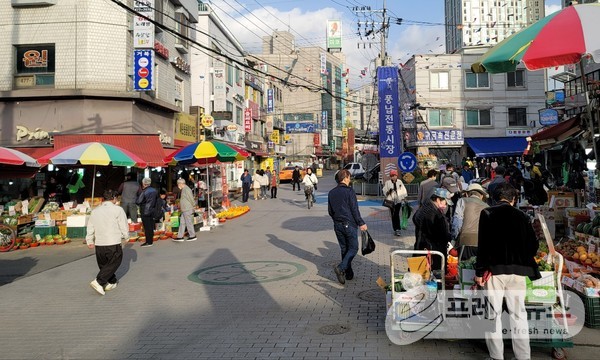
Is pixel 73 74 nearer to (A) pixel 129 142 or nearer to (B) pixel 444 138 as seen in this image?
(A) pixel 129 142

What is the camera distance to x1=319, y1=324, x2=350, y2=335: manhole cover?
5.32m

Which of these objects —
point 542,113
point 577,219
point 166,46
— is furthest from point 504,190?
point 166,46

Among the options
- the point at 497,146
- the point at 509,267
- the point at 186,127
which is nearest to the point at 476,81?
the point at 497,146

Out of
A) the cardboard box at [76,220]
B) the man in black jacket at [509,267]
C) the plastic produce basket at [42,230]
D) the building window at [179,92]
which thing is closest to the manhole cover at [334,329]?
the man in black jacket at [509,267]

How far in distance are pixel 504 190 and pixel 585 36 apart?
1.98 m

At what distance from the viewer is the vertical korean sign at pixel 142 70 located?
1686cm

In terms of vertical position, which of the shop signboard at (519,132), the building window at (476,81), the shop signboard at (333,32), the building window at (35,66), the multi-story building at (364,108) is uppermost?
the shop signboard at (333,32)

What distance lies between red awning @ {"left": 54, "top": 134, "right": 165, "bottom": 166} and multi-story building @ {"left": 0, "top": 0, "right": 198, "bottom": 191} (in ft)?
0.11

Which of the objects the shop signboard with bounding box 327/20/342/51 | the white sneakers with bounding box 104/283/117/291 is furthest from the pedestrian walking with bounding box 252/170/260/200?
the shop signboard with bounding box 327/20/342/51

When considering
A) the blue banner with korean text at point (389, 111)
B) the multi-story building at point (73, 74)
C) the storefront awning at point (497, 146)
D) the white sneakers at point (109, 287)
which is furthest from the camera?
the storefront awning at point (497, 146)

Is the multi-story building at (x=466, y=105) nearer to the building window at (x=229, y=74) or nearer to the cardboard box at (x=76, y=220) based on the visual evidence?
the building window at (x=229, y=74)

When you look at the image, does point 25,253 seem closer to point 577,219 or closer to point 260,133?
point 577,219

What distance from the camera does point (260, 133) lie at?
Answer: 46.2 meters

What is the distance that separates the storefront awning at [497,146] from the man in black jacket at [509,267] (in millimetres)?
28910
